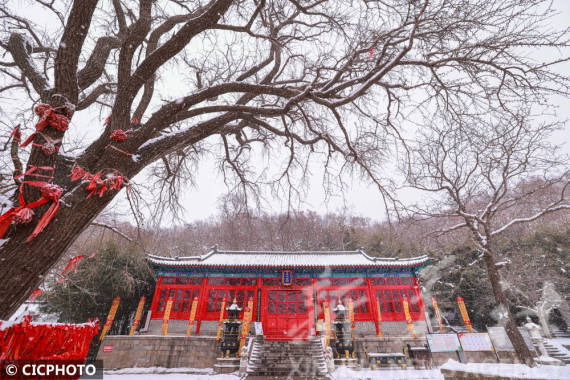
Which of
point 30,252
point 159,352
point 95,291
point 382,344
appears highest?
point 95,291

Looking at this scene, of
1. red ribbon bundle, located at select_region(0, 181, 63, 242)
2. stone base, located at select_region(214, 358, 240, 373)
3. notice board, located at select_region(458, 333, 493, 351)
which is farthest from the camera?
notice board, located at select_region(458, 333, 493, 351)

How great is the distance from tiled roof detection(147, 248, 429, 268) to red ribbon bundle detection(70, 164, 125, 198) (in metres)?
10.1

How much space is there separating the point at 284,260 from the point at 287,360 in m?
5.54

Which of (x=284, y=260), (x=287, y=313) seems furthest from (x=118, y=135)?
(x=284, y=260)

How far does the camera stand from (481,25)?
3012mm

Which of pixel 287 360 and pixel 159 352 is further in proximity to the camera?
pixel 159 352

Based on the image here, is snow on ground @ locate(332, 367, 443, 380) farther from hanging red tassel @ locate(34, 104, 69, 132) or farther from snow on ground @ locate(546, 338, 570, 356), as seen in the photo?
hanging red tassel @ locate(34, 104, 69, 132)

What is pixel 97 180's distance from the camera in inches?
81.0

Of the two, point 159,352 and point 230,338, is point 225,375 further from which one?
point 159,352

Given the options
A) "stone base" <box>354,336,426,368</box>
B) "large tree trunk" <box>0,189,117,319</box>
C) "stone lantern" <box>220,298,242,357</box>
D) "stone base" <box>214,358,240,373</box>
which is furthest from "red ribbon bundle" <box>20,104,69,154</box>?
"stone base" <box>354,336,426,368</box>

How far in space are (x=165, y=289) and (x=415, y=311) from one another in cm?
1246

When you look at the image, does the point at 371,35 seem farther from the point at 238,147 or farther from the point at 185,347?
the point at 185,347

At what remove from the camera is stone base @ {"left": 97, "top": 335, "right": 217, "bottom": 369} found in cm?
931

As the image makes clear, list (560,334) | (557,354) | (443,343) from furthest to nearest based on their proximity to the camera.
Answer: (560,334)
(557,354)
(443,343)
